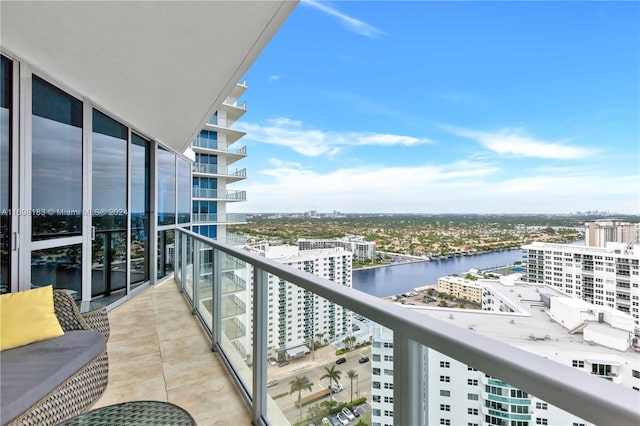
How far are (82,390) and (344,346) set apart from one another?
6.19 ft

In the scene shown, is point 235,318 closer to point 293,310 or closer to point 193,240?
point 293,310

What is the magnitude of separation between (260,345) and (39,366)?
1.25 meters

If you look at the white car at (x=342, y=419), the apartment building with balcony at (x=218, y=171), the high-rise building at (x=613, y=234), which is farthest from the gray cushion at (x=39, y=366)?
the apartment building with balcony at (x=218, y=171)

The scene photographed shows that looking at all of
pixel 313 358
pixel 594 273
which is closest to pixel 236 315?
pixel 313 358

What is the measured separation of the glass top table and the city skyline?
8.24 feet

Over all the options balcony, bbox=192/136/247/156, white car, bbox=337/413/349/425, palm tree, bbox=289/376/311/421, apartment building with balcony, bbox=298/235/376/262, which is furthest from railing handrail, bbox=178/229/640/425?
balcony, bbox=192/136/247/156

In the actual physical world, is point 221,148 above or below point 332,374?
above

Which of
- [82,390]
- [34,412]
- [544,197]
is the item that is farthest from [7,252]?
[544,197]

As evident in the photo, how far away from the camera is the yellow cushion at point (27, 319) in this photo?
2.11 m

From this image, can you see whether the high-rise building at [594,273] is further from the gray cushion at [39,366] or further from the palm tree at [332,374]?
the gray cushion at [39,366]

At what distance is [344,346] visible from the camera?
4.24 feet

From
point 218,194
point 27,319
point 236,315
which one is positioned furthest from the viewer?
point 218,194

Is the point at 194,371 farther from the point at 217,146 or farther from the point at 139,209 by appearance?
the point at 217,146

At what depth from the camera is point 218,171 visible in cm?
1805
